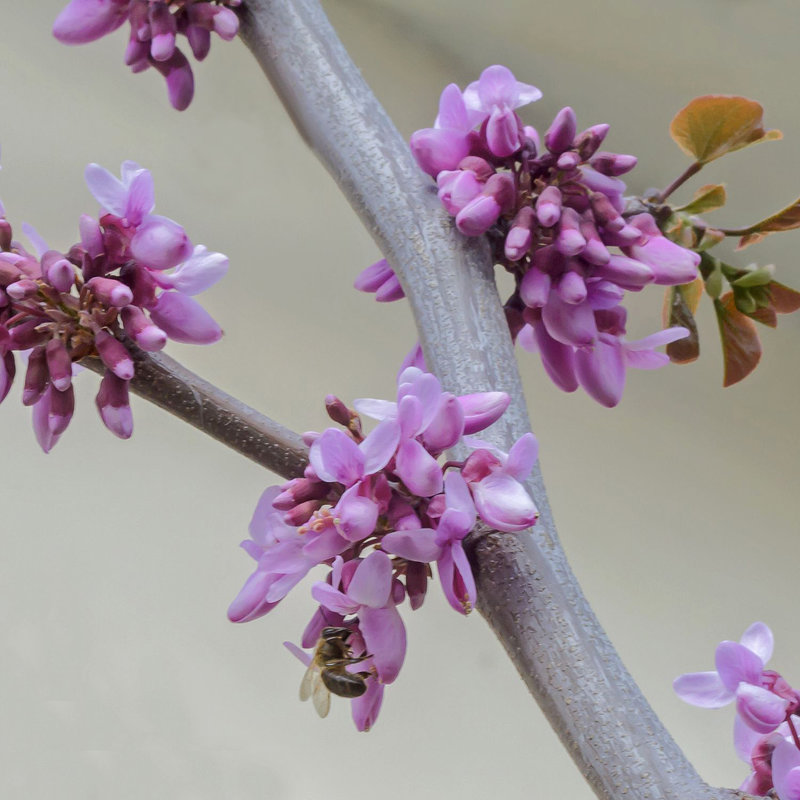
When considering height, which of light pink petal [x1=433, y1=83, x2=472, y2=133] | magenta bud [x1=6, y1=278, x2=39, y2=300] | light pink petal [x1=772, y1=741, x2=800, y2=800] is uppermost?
light pink petal [x1=433, y1=83, x2=472, y2=133]

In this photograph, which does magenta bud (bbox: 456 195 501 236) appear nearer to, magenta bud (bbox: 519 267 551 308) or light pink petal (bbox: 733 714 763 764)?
magenta bud (bbox: 519 267 551 308)

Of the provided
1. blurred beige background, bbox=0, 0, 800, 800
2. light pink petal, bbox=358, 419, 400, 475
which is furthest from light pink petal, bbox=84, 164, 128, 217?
blurred beige background, bbox=0, 0, 800, 800

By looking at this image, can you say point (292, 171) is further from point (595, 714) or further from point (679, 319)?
point (595, 714)

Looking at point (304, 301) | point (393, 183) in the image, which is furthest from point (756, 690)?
point (304, 301)

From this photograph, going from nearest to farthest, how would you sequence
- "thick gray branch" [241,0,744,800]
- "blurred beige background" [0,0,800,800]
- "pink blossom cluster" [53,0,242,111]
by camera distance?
"thick gray branch" [241,0,744,800], "pink blossom cluster" [53,0,242,111], "blurred beige background" [0,0,800,800]

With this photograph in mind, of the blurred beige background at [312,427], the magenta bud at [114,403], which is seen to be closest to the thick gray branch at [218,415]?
the magenta bud at [114,403]

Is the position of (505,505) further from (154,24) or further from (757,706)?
(154,24)

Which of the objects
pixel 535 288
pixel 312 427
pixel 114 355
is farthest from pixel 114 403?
pixel 312 427
